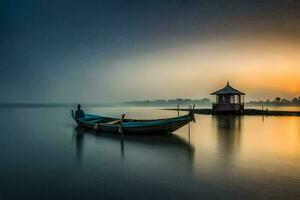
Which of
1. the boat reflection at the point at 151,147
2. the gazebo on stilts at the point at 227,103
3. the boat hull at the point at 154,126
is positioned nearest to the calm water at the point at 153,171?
the boat reflection at the point at 151,147

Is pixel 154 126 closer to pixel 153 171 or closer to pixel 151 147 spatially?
pixel 151 147

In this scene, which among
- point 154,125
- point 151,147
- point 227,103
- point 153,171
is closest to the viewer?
point 153,171

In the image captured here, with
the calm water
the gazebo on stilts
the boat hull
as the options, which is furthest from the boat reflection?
the gazebo on stilts

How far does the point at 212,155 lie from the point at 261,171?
303cm

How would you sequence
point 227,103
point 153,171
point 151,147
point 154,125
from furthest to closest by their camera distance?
point 227,103, point 154,125, point 151,147, point 153,171

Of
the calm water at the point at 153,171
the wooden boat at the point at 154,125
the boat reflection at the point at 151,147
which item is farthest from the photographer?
the wooden boat at the point at 154,125

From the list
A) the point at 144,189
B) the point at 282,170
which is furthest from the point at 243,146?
the point at 144,189

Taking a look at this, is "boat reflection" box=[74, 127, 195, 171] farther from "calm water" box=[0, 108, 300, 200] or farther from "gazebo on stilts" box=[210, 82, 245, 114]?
"gazebo on stilts" box=[210, 82, 245, 114]

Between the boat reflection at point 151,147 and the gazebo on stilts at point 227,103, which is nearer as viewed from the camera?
the boat reflection at point 151,147

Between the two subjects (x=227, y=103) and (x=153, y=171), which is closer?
(x=153, y=171)

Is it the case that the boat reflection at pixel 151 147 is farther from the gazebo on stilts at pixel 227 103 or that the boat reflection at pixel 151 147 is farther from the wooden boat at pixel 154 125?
the gazebo on stilts at pixel 227 103

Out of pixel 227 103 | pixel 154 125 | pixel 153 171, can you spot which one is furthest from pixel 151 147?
pixel 227 103

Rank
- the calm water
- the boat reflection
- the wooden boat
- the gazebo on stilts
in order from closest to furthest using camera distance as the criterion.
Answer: the calm water → the boat reflection → the wooden boat → the gazebo on stilts

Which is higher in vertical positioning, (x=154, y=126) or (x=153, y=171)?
(x=154, y=126)
